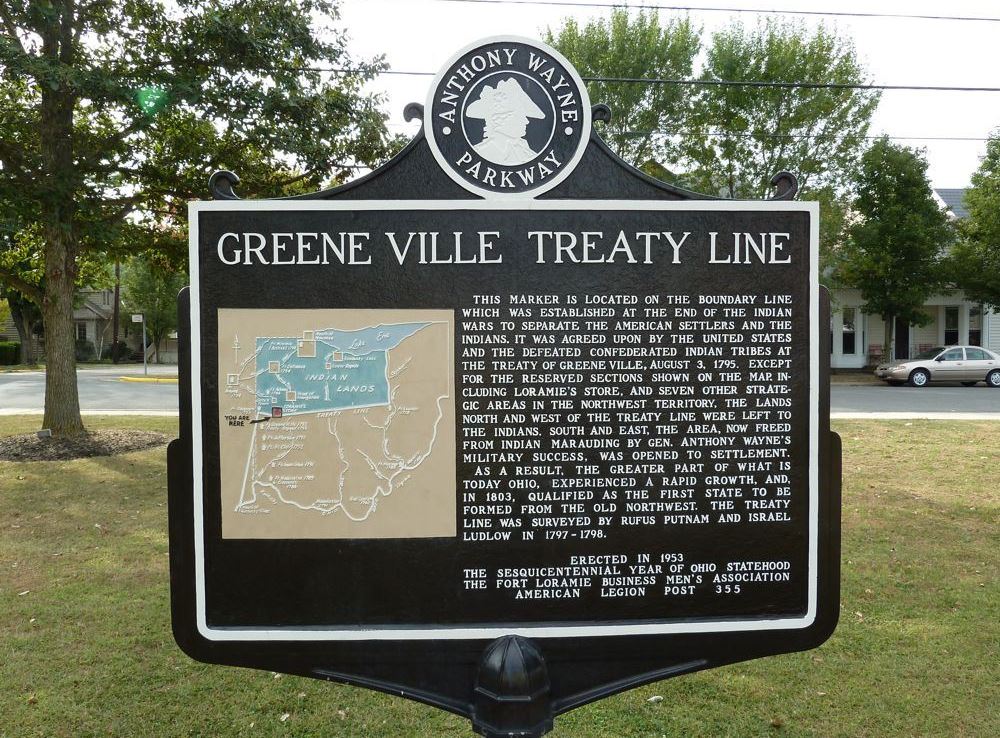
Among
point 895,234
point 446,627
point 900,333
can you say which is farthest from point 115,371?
point 900,333

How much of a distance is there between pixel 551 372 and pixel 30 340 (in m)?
43.8

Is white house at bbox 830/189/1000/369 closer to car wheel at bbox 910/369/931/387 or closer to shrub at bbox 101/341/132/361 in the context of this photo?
car wheel at bbox 910/369/931/387

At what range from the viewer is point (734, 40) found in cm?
2292

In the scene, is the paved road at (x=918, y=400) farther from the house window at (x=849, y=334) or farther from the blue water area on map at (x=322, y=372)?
the blue water area on map at (x=322, y=372)

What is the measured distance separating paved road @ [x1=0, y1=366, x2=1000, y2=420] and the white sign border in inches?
516

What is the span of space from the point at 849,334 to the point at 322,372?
31.8 metres

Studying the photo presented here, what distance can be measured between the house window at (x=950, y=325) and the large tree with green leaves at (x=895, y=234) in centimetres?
576

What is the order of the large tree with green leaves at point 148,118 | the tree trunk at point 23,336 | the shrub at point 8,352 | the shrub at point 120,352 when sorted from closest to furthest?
the large tree with green leaves at point 148,118, the shrub at point 8,352, the tree trunk at point 23,336, the shrub at point 120,352

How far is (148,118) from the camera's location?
336 inches

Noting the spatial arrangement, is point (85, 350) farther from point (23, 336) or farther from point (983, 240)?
point (983, 240)

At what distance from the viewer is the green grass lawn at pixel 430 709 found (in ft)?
11.9

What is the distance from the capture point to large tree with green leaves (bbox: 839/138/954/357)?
24391 millimetres

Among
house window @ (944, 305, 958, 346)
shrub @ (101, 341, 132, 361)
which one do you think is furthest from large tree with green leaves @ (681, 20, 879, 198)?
shrub @ (101, 341, 132, 361)

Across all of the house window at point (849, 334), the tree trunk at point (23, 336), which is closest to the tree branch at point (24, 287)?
the house window at point (849, 334)
